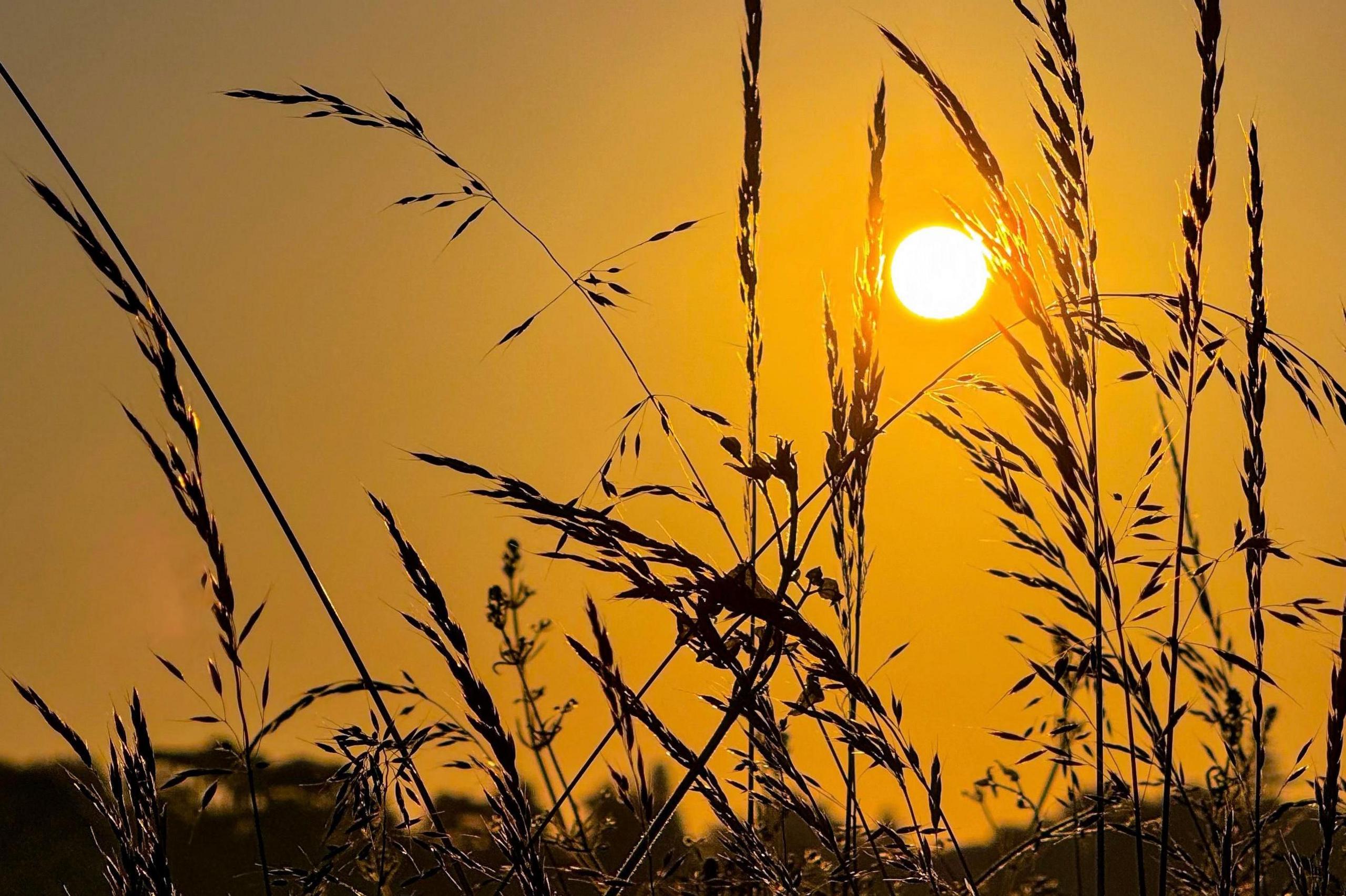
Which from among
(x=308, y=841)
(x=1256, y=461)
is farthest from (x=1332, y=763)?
(x=308, y=841)

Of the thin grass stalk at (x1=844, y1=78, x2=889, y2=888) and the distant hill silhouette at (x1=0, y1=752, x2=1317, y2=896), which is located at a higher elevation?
the thin grass stalk at (x1=844, y1=78, x2=889, y2=888)

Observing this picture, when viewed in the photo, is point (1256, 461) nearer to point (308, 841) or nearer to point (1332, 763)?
point (1332, 763)

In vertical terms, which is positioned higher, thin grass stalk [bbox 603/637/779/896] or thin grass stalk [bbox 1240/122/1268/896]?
thin grass stalk [bbox 1240/122/1268/896]

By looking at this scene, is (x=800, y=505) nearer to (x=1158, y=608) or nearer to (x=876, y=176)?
(x=1158, y=608)

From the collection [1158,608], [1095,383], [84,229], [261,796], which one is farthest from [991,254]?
[261,796]

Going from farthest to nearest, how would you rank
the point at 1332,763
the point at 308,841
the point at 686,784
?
the point at 308,841 → the point at 1332,763 → the point at 686,784

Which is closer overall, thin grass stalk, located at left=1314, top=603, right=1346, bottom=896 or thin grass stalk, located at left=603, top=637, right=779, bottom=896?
thin grass stalk, located at left=603, top=637, right=779, bottom=896

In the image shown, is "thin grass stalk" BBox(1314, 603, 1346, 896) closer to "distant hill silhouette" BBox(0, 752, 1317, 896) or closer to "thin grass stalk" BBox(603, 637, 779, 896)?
"distant hill silhouette" BBox(0, 752, 1317, 896)

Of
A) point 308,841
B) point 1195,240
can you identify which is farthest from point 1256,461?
point 308,841

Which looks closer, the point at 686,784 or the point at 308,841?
the point at 686,784

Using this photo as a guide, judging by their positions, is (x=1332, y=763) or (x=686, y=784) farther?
(x=1332, y=763)

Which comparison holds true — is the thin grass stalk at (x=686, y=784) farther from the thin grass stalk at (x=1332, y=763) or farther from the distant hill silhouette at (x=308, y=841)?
the thin grass stalk at (x=1332, y=763)

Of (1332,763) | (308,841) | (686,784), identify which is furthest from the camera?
(308,841)

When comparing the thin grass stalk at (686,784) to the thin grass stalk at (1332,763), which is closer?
the thin grass stalk at (686,784)
